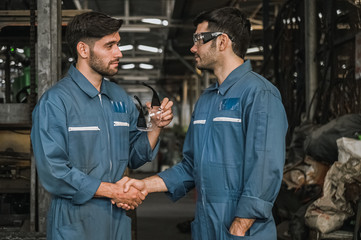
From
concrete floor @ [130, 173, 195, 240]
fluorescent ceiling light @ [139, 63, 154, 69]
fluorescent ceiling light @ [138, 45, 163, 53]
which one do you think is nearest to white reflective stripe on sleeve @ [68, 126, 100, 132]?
concrete floor @ [130, 173, 195, 240]

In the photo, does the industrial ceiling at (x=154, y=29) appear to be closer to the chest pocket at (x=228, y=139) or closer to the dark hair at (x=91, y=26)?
the dark hair at (x=91, y=26)

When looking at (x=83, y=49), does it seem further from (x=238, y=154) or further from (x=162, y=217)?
(x=162, y=217)

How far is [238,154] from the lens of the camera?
2.26 meters

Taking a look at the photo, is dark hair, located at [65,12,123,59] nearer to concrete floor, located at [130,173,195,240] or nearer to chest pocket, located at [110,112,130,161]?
chest pocket, located at [110,112,130,161]

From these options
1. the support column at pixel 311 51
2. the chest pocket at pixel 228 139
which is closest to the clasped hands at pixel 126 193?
the chest pocket at pixel 228 139

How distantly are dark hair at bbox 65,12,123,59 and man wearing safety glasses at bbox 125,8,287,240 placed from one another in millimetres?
429

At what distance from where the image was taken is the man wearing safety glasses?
7.06ft

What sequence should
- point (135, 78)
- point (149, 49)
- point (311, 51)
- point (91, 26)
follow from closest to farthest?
point (91, 26)
point (311, 51)
point (149, 49)
point (135, 78)

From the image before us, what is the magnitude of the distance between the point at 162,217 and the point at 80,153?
5.65m

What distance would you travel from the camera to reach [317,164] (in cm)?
436

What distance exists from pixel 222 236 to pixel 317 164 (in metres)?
2.34

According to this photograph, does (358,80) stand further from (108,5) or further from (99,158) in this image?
(108,5)

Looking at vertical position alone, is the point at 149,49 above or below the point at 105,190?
above

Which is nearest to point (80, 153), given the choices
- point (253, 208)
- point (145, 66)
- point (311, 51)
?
point (253, 208)
